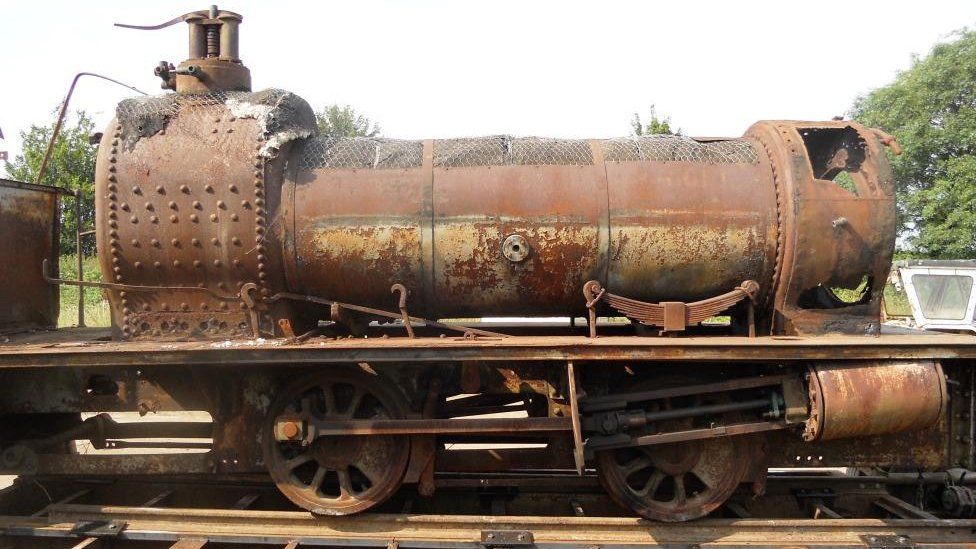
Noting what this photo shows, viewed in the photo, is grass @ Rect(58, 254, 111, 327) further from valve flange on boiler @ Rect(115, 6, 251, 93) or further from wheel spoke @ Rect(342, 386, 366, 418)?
wheel spoke @ Rect(342, 386, 366, 418)

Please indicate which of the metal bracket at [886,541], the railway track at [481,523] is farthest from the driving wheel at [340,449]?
the metal bracket at [886,541]

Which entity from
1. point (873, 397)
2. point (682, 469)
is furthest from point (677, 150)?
point (682, 469)

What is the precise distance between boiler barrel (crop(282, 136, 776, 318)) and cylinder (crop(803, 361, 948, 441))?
76 centimetres

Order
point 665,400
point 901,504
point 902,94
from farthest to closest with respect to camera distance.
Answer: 1. point 902,94
2. point 901,504
3. point 665,400

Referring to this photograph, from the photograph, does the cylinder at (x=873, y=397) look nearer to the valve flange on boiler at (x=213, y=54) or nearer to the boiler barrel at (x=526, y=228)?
the boiler barrel at (x=526, y=228)

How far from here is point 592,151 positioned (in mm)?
4383

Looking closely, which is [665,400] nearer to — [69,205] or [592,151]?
[592,151]

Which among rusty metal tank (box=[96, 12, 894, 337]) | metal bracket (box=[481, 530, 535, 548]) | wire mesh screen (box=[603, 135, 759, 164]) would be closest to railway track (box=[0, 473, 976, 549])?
metal bracket (box=[481, 530, 535, 548])

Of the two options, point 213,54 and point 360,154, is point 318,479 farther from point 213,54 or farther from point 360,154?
point 213,54

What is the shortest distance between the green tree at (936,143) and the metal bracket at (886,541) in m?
22.2

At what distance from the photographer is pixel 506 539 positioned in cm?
392

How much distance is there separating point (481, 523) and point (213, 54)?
368 cm

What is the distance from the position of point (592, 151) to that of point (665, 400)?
171cm

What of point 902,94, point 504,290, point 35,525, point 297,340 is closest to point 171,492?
point 35,525
